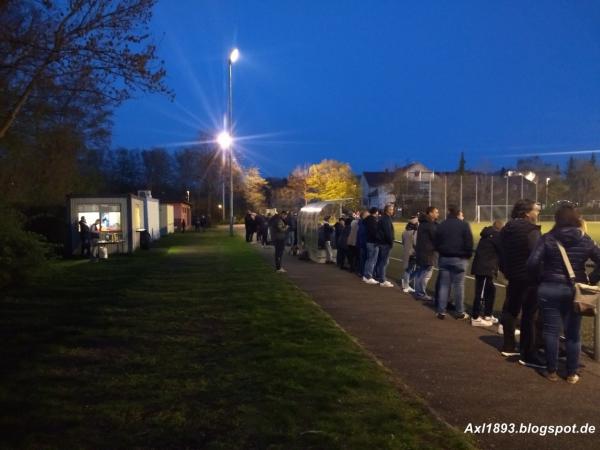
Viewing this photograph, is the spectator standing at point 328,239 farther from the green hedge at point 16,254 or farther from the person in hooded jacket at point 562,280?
the person in hooded jacket at point 562,280

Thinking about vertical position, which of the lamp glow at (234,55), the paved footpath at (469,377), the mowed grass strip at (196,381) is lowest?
the paved footpath at (469,377)

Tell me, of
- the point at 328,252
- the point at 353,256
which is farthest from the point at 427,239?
the point at 328,252

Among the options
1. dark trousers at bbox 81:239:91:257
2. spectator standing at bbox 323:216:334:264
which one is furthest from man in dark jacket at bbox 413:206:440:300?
dark trousers at bbox 81:239:91:257

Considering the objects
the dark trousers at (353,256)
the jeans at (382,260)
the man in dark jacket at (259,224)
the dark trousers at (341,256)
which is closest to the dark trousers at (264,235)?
the man in dark jacket at (259,224)

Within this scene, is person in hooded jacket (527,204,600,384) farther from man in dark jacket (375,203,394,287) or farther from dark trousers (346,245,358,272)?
dark trousers (346,245,358,272)

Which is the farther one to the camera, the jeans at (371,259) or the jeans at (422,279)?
the jeans at (371,259)

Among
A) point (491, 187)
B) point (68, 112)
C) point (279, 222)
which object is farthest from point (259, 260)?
point (491, 187)

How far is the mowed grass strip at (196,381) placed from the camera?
439 cm

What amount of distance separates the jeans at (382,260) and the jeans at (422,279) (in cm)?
194

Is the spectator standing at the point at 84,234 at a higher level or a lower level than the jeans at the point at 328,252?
higher

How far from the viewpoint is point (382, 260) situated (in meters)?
13.6

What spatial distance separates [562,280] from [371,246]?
7772 millimetres

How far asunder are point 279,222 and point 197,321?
295 inches

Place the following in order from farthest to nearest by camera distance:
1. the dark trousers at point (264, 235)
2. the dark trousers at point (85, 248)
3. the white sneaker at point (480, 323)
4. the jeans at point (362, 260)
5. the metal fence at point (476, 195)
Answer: the metal fence at point (476, 195)
the dark trousers at point (264, 235)
the dark trousers at point (85, 248)
the jeans at point (362, 260)
the white sneaker at point (480, 323)
